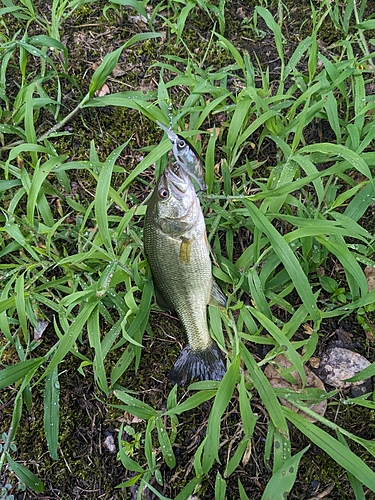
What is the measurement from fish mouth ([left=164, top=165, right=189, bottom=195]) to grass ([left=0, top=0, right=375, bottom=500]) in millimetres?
310

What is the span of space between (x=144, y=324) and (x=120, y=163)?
1.46m

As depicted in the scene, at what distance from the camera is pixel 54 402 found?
9.07 feet

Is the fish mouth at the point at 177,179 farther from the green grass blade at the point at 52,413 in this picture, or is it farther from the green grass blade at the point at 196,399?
the green grass blade at the point at 52,413

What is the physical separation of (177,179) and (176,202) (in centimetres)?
14

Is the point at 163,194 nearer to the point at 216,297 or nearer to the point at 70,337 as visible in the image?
the point at 216,297

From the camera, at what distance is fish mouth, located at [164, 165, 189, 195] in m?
2.53

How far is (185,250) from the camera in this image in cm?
261

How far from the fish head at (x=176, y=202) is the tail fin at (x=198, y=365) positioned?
0.84 m

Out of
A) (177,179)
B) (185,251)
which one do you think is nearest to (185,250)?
(185,251)

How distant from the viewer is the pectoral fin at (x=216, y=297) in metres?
2.82

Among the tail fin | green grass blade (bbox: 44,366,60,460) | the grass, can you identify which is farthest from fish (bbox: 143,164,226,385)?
green grass blade (bbox: 44,366,60,460)

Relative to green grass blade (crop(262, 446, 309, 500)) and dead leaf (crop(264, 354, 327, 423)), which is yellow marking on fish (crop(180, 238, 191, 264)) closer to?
dead leaf (crop(264, 354, 327, 423))

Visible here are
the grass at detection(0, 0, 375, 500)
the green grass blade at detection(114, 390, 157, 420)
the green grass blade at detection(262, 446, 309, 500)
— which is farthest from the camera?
the green grass blade at detection(114, 390, 157, 420)

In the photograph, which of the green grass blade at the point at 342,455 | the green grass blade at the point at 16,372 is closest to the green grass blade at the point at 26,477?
the green grass blade at the point at 16,372
